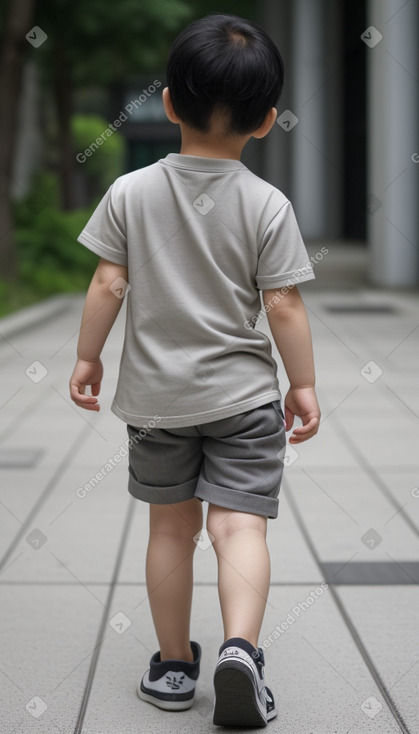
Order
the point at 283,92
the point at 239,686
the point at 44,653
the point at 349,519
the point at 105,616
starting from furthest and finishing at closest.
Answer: the point at 283,92 → the point at 349,519 → the point at 105,616 → the point at 44,653 → the point at 239,686

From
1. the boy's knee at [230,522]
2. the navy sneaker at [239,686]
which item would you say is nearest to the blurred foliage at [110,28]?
the boy's knee at [230,522]

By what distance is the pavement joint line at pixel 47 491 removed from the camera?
4023 mm

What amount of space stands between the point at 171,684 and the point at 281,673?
366mm

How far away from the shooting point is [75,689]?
2.82 m

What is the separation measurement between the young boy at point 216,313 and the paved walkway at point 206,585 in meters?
0.31

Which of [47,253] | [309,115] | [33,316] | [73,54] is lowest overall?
[309,115]

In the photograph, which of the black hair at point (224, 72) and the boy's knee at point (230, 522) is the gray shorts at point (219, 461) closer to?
the boy's knee at point (230, 522)

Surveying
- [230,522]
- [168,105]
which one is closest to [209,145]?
[168,105]

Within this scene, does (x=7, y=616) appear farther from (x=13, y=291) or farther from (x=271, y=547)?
(x=13, y=291)

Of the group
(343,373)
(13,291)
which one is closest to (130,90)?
(13,291)

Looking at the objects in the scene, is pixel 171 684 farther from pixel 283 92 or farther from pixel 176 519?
pixel 283 92

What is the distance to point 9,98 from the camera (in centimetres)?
1553

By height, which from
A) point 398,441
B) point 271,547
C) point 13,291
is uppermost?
point 271,547

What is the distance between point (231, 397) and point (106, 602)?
4.01ft
